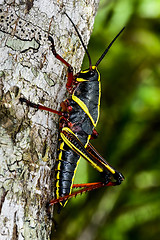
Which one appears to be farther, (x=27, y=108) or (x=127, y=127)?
(x=127, y=127)

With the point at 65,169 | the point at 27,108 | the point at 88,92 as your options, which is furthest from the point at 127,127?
the point at 27,108

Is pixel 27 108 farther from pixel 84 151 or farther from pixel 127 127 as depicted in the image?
pixel 127 127

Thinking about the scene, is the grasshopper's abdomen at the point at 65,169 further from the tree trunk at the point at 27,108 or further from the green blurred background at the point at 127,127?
the green blurred background at the point at 127,127

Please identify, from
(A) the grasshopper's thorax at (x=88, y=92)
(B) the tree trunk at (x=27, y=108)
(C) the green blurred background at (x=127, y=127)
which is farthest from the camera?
(C) the green blurred background at (x=127, y=127)

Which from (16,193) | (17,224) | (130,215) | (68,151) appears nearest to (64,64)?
(68,151)

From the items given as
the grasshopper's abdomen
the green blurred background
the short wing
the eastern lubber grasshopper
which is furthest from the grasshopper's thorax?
the green blurred background

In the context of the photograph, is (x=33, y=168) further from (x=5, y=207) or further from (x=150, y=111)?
(x=150, y=111)

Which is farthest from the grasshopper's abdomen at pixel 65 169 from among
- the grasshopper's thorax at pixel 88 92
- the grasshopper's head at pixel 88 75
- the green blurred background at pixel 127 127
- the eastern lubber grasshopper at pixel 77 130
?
the green blurred background at pixel 127 127
